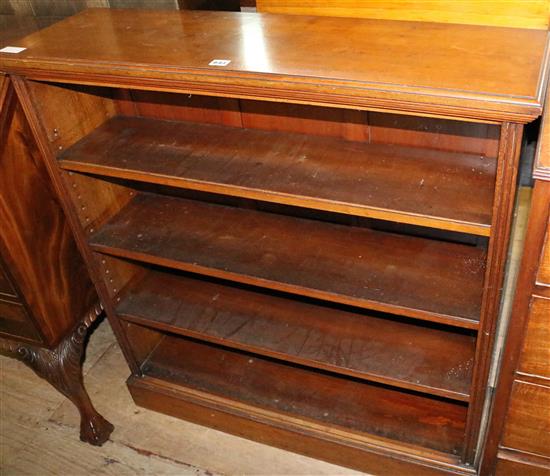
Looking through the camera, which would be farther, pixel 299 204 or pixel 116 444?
pixel 116 444

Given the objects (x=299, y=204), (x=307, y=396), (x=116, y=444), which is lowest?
(x=116, y=444)

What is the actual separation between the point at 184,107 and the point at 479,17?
76cm

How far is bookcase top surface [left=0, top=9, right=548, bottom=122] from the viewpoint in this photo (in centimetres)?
107

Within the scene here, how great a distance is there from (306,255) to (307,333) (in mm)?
275

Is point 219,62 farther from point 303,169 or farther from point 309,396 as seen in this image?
point 309,396

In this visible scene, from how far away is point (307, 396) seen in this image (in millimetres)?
1913

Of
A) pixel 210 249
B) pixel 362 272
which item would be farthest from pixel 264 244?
pixel 362 272

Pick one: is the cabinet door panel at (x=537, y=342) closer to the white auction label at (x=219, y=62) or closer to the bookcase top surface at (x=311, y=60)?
the bookcase top surface at (x=311, y=60)

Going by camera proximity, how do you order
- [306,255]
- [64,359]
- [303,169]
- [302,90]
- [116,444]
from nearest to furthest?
[302,90] → [303,169] → [306,255] → [64,359] → [116,444]

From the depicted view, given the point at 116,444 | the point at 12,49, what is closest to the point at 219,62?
the point at 12,49

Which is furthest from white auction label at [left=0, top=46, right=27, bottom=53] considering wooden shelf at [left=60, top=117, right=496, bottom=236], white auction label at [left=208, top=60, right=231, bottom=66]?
white auction label at [left=208, top=60, right=231, bottom=66]

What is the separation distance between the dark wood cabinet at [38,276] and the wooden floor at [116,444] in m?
0.08

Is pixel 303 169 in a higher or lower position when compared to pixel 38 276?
higher

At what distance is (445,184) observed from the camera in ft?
4.28
